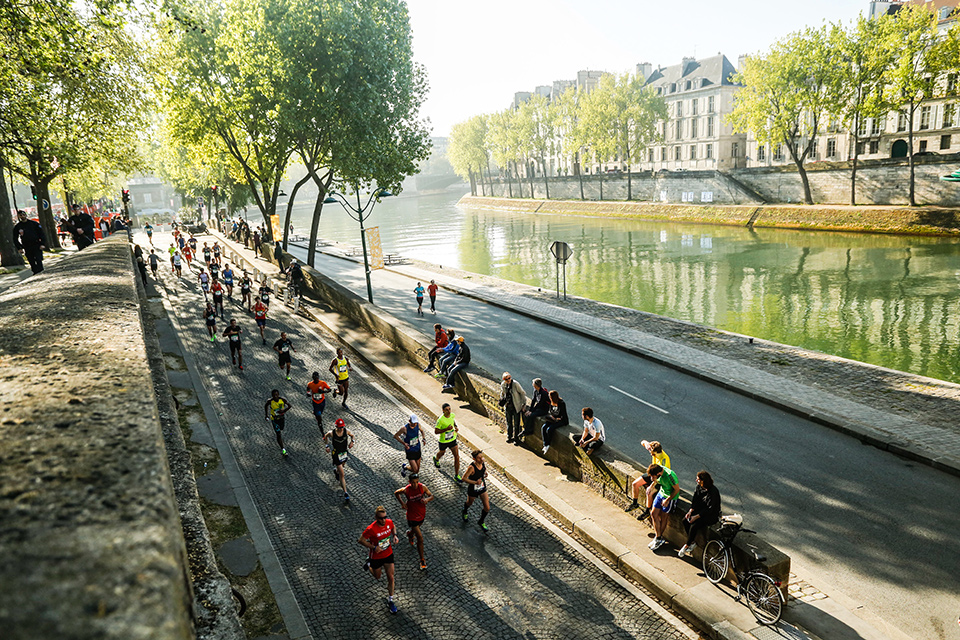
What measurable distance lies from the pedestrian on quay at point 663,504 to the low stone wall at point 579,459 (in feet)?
0.46

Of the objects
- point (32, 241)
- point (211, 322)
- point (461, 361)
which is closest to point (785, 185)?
point (461, 361)

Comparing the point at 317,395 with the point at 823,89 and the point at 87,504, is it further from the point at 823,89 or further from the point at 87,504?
the point at 823,89

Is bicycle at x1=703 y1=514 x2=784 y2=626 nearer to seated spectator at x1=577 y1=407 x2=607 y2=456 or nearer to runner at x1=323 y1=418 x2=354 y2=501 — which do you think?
seated spectator at x1=577 y1=407 x2=607 y2=456

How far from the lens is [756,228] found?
62.7 m

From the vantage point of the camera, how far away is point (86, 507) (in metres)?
2.25

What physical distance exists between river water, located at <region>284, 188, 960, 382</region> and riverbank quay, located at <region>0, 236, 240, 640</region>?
1002 inches

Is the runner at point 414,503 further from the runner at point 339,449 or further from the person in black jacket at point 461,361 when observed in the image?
the person in black jacket at point 461,361

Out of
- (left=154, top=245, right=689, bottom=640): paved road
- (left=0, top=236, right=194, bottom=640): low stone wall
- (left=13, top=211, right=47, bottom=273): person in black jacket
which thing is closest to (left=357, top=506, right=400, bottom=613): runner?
(left=154, top=245, right=689, bottom=640): paved road

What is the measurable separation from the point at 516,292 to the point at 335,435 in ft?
85.1

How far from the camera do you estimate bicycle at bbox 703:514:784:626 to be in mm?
8281

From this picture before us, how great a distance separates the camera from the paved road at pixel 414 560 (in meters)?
8.60

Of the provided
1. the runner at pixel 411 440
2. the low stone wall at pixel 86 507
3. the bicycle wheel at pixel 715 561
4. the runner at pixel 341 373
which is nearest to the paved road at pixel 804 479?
the bicycle wheel at pixel 715 561

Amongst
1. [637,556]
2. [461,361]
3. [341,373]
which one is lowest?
[637,556]

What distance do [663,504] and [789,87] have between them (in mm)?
60475
